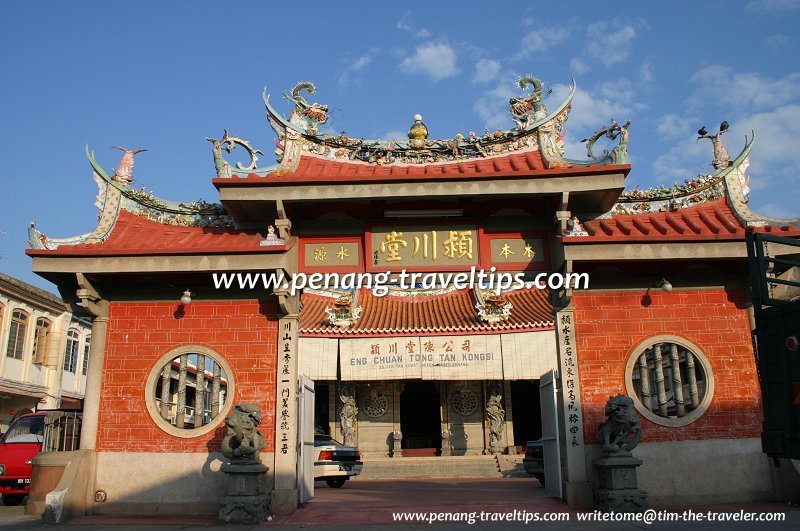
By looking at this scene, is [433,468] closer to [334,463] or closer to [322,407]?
[334,463]

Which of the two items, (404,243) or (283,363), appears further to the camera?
(404,243)

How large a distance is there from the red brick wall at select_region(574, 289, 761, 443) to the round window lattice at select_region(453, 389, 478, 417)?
39.4 ft

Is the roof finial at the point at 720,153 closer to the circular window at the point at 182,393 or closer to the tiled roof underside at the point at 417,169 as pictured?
the tiled roof underside at the point at 417,169

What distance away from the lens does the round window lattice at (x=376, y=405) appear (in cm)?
2045

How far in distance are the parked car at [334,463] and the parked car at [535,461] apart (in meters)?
3.83

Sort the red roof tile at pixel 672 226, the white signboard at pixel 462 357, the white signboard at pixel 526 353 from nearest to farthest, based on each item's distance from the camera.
Result: the red roof tile at pixel 672 226 → the white signboard at pixel 526 353 → the white signboard at pixel 462 357

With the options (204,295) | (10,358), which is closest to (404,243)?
(204,295)

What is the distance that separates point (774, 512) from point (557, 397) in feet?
8.98

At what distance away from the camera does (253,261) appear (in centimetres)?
855

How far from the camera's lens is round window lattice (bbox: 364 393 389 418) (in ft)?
67.1

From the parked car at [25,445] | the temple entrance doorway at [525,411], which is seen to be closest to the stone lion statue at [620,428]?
the parked car at [25,445]

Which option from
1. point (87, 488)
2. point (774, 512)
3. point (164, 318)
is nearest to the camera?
point (774, 512)

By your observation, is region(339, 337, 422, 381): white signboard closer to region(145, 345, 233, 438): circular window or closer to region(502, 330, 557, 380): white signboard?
region(502, 330, 557, 380): white signboard

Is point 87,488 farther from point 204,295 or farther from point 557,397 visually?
point 557,397
